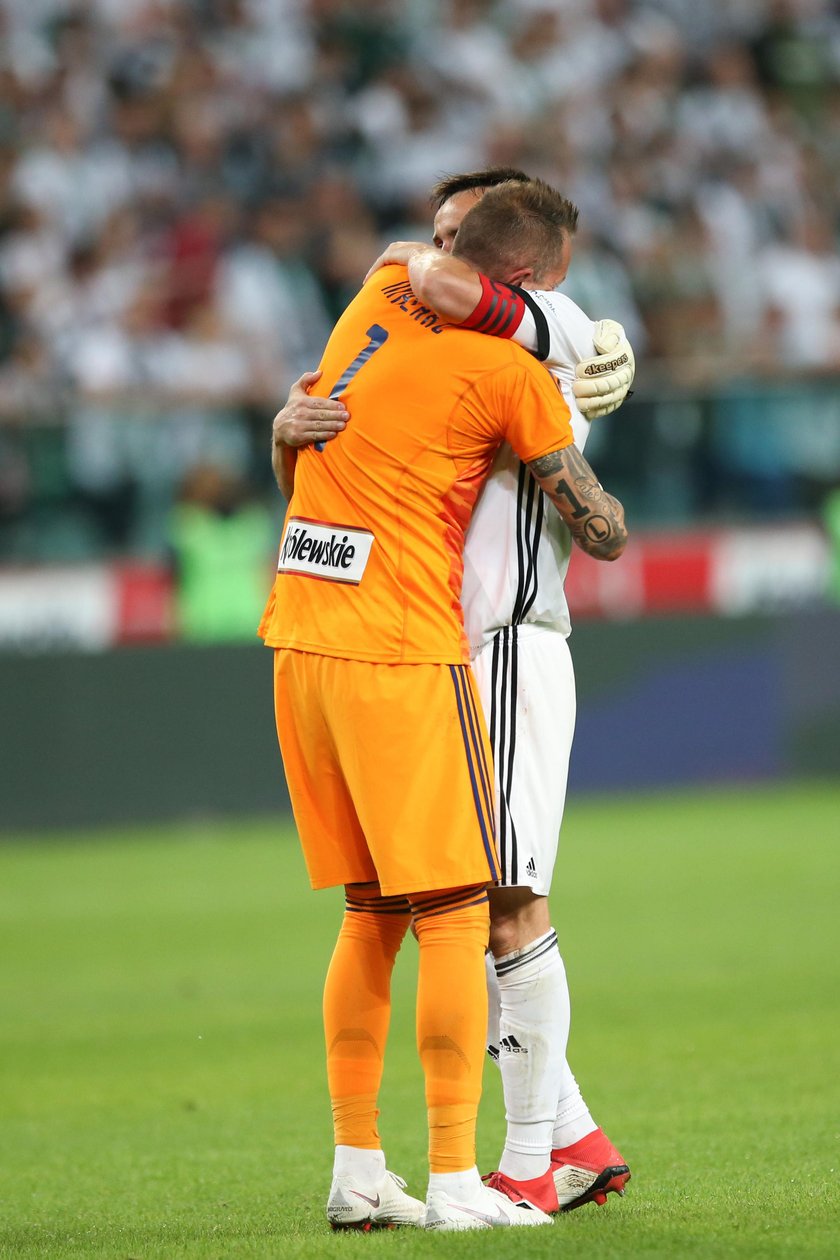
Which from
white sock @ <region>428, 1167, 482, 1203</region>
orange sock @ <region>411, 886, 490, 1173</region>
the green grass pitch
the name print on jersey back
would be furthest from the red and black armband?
the green grass pitch

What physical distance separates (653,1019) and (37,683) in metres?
6.20

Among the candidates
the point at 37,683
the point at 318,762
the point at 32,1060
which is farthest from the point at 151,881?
the point at 318,762

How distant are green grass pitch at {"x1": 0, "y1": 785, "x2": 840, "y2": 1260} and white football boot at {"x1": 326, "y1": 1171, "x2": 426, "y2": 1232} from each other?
0.12 metres

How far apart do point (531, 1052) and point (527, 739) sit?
71 centimetres

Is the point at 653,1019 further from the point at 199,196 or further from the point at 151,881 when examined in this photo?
the point at 199,196

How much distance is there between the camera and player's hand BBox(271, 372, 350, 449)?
167 inches

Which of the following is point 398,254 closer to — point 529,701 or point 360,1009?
point 529,701

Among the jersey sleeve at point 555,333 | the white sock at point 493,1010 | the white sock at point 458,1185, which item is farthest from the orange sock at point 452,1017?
the jersey sleeve at point 555,333

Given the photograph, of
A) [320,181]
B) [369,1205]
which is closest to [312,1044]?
[369,1205]

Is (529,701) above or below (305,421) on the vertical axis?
below

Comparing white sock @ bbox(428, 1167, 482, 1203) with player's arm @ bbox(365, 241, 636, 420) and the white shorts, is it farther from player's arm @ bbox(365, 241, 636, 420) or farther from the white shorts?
player's arm @ bbox(365, 241, 636, 420)

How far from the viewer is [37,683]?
39.9 ft

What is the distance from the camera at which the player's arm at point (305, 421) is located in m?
4.25

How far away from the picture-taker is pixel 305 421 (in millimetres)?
4289
